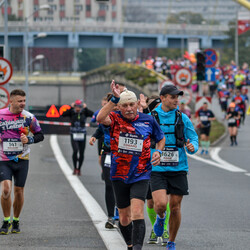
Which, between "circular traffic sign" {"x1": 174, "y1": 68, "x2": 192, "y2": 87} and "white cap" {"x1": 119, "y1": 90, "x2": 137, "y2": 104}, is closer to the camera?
"white cap" {"x1": 119, "y1": 90, "x2": 137, "y2": 104}

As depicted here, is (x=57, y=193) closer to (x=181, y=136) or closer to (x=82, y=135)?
(x=82, y=135)

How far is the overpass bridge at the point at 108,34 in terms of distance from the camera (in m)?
92.2

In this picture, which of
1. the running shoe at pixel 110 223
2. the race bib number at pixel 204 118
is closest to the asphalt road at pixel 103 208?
the running shoe at pixel 110 223

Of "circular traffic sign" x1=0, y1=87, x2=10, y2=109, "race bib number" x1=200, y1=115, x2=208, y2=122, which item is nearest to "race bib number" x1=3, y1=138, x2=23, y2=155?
"circular traffic sign" x1=0, y1=87, x2=10, y2=109

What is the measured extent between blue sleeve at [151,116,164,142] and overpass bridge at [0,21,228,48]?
81.0 metres

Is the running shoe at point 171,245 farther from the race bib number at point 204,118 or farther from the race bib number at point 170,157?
the race bib number at point 204,118

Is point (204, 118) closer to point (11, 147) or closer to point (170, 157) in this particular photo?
point (11, 147)

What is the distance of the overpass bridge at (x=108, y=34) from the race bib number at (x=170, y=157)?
80.6m

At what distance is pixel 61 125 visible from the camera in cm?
3362

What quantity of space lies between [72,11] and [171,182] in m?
129

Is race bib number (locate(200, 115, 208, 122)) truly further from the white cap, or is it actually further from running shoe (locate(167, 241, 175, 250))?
the white cap

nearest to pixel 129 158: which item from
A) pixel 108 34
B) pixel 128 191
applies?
pixel 128 191

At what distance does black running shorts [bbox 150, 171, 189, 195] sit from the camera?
8.35m

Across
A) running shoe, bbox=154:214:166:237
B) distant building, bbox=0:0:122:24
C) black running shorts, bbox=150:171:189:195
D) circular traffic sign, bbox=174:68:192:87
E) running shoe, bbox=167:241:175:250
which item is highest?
distant building, bbox=0:0:122:24
